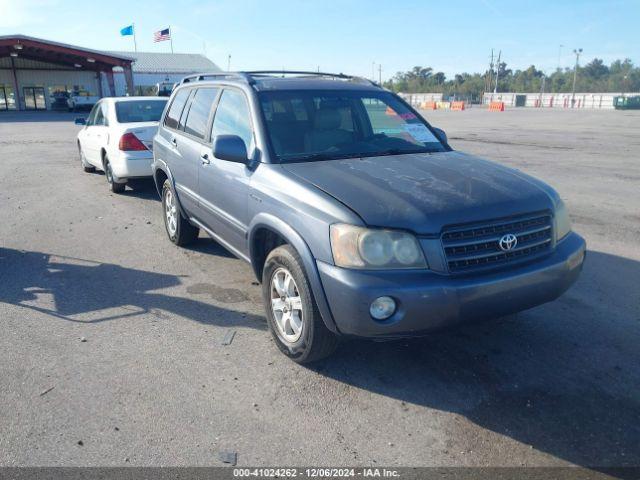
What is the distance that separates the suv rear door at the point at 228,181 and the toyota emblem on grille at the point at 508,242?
194cm

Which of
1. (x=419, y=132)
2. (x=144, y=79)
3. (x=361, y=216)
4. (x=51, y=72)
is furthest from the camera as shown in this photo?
(x=144, y=79)

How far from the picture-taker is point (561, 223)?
3723 mm

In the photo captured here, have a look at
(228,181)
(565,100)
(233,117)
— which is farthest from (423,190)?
(565,100)

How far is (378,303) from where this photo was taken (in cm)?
304

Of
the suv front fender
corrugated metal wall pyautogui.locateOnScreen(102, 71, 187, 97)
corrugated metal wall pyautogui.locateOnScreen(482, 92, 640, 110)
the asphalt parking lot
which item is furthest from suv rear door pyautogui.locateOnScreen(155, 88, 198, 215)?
corrugated metal wall pyautogui.locateOnScreen(482, 92, 640, 110)

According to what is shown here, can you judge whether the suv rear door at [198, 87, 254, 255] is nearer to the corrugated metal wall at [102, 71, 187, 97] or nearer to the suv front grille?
the suv front grille

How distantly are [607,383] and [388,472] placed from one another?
67.2 inches

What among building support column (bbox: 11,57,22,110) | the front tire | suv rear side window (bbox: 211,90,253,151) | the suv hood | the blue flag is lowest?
the front tire

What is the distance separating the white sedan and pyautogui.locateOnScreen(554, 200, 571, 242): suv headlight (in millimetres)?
7111

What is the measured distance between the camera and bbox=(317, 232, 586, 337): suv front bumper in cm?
302

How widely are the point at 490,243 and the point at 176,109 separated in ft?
14.0

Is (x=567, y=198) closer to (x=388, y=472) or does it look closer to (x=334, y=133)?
(x=334, y=133)

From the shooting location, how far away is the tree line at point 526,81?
119000 millimetres

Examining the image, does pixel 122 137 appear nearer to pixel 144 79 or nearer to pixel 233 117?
pixel 233 117
